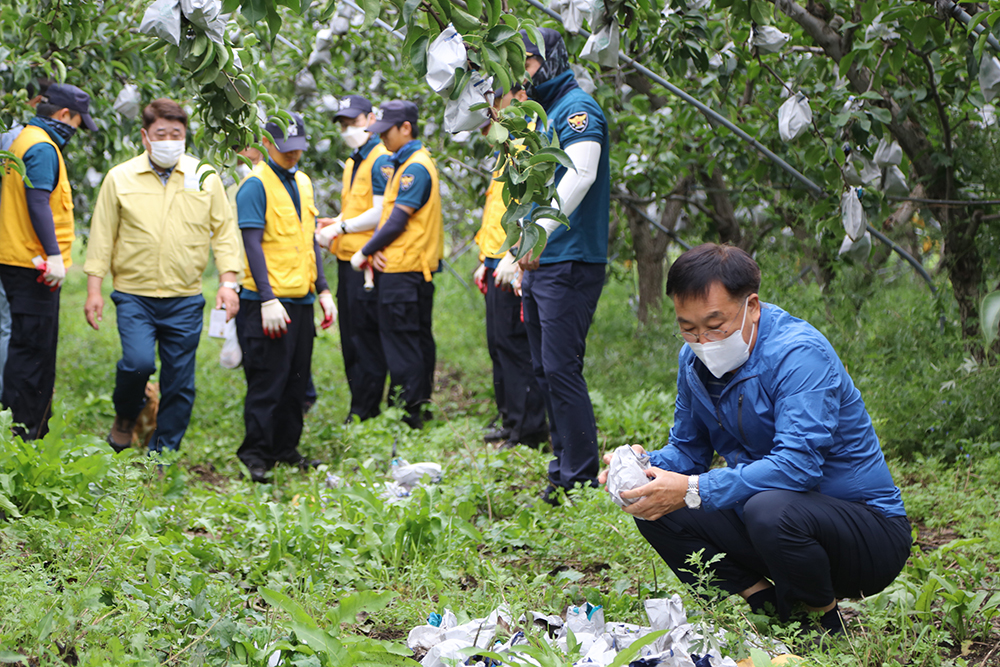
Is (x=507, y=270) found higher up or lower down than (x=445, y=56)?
lower down

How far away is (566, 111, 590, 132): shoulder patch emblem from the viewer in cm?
359

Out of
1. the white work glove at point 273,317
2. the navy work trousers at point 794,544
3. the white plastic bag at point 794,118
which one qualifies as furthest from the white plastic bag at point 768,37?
the white work glove at point 273,317

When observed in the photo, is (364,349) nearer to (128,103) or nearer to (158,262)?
(158,262)

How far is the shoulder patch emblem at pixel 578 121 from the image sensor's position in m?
3.59

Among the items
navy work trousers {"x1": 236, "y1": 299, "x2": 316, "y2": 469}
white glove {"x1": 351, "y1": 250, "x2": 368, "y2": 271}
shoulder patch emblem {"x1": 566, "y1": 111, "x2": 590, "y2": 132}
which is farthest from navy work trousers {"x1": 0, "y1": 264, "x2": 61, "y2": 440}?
shoulder patch emblem {"x1": 566, "y1": 111, "x2": 590, "y2": 132}

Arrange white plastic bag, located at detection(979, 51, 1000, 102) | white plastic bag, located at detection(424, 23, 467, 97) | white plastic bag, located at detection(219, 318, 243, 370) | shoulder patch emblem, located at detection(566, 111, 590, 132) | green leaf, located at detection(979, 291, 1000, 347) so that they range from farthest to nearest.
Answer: white plastic bag, located at detection(219, 318, 243, 370), shoulder patch emblem, located at detection(566, 111, 590, 132), white plastic bag, located at detection(979, 51, 1000, 102), white plastic bag, located at detection(424, 23, 467, 97), green leaf, located at detection(979, 291, 1000, 347)

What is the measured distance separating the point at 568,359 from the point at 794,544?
1584 mm

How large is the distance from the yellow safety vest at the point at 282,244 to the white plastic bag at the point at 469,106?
2.88m

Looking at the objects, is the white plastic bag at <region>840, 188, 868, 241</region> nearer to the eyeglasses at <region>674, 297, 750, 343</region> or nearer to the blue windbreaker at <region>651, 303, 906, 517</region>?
the blue windbreaker at <region>651, 303, 906, 517</region>

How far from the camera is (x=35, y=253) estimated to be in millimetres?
4523

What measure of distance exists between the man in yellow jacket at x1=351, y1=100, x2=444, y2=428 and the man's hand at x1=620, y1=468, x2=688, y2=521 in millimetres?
3063

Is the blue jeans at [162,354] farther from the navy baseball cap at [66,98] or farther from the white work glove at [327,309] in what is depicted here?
the navy baseball cap at [66,98]

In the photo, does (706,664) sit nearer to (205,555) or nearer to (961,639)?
(961,639)

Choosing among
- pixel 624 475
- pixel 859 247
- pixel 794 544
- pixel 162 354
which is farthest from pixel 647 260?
pixel 794 544
